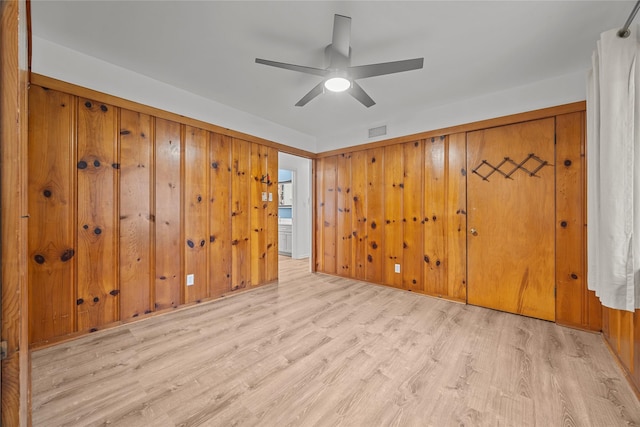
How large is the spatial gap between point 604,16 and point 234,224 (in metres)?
3.85

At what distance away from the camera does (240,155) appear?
3434 mm

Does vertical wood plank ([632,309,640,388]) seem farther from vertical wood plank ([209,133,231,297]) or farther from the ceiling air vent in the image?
vertical wood plank ([209,133,231,297])

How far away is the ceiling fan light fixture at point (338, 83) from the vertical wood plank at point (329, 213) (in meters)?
2.28

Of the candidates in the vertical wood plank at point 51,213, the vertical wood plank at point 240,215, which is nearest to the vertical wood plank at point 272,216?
the vertical wood plank at point 240,215

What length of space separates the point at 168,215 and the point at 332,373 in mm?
2310

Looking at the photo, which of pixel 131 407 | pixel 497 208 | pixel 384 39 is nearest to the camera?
pixel 131 407

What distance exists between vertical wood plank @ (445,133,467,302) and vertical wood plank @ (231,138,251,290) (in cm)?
267

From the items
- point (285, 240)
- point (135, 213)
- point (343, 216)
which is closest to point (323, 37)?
point (135, 213)

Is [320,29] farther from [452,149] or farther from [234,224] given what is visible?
[234,224]

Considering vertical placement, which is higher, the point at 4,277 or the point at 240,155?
the point at 240,155

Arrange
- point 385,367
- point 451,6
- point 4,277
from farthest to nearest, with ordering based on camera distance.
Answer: point 385,367 → point 451,6 → point 4,277

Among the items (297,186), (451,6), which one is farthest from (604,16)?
(297,186)

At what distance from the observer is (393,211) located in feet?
12.1

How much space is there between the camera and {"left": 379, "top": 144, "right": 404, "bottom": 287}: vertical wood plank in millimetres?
3623
